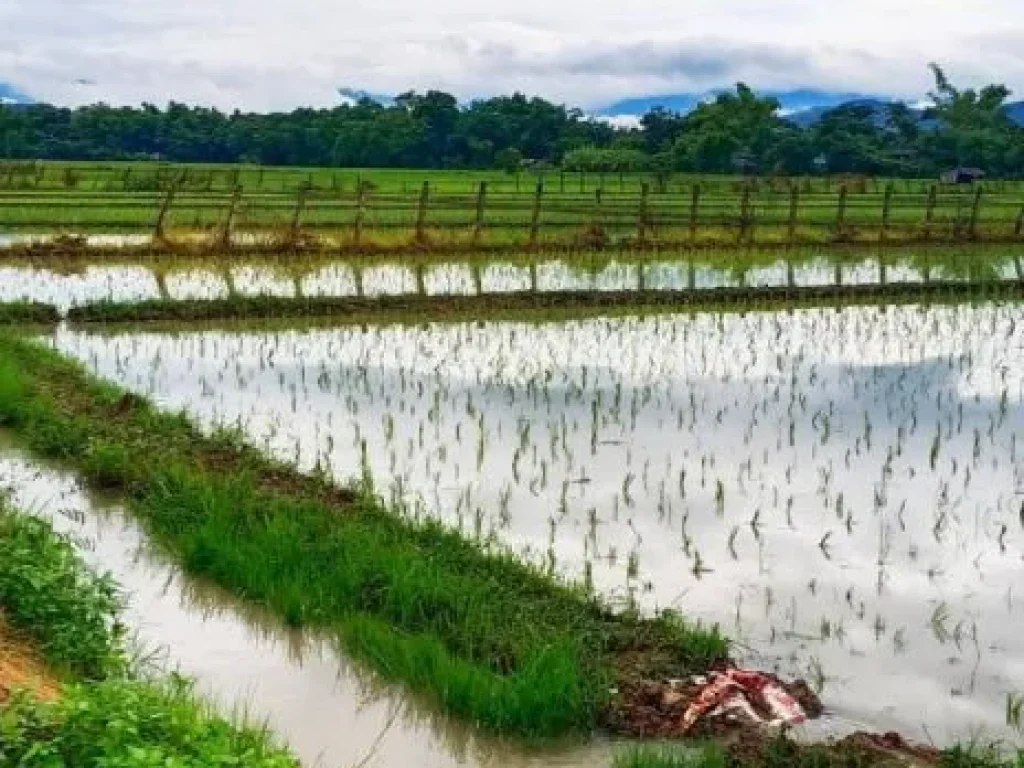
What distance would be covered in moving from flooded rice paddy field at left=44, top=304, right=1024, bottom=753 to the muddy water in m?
0.12

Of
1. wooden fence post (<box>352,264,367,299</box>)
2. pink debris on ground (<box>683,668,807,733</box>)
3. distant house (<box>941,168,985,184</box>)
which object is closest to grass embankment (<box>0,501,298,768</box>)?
→ pink debris on ground (<box>683,668,807,733</box>)

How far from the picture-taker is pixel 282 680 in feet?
19.4

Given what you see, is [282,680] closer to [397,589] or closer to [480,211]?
[397,589]

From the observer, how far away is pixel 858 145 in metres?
54.7

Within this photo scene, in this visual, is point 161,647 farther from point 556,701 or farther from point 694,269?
point 694,269

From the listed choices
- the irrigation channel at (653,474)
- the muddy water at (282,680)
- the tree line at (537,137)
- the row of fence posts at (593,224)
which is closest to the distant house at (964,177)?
the tree line at (537,137)

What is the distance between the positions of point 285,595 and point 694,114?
5527cm

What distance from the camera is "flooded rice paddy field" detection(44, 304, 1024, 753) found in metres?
6.38

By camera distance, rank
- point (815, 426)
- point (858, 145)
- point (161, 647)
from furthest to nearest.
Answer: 1. point (858, 145)
2. point (815, 426)
3. point (161, 647)

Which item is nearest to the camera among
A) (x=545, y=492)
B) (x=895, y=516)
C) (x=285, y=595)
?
(x=285, y=595)

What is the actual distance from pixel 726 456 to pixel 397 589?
3919 mm

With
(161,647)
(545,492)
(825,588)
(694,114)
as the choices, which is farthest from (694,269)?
(694,114)

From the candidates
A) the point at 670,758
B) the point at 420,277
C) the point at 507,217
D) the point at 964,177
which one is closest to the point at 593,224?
the point at 507,217

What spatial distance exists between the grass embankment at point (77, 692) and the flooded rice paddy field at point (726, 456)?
0.85m
